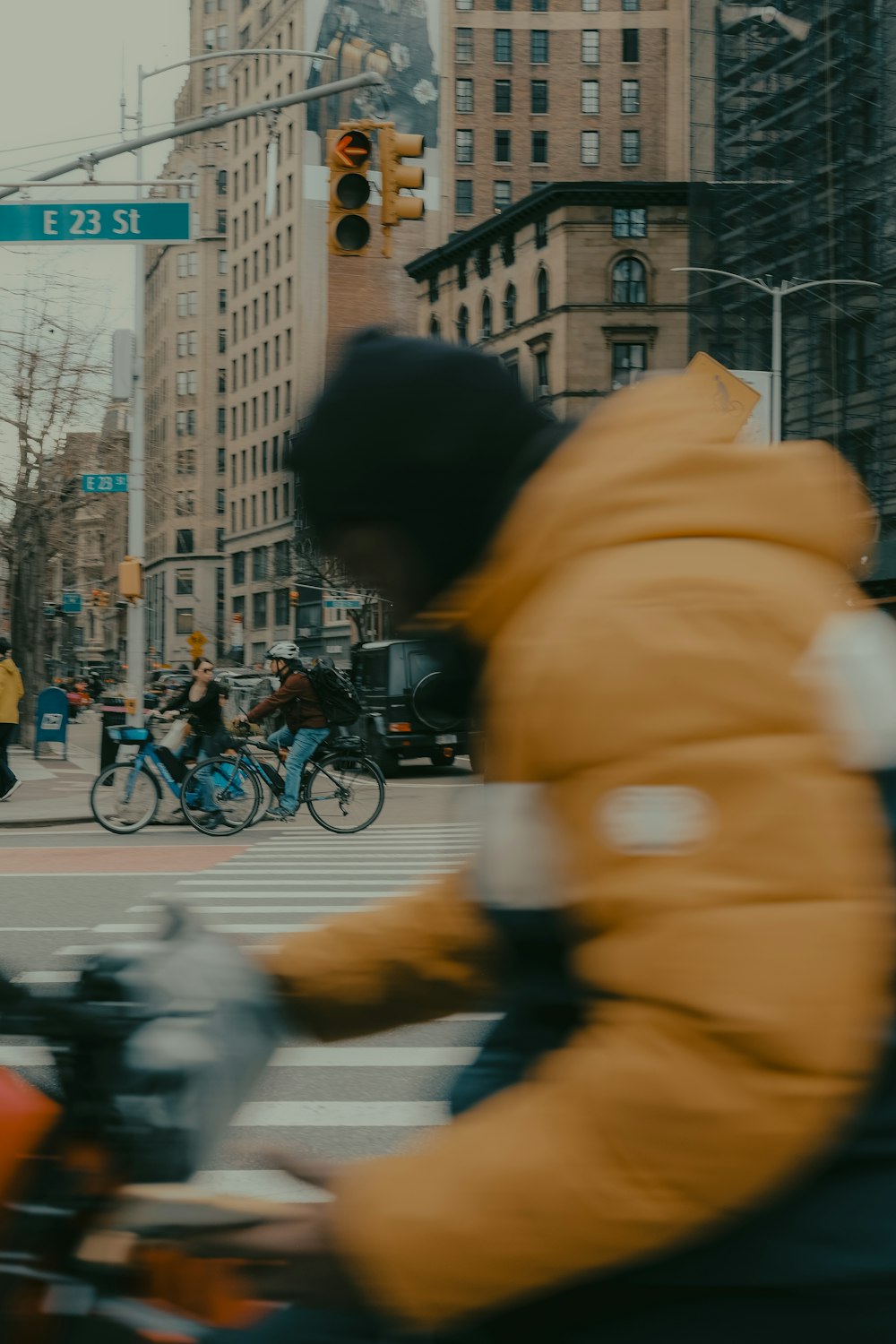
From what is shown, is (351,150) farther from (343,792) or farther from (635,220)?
(635,220)

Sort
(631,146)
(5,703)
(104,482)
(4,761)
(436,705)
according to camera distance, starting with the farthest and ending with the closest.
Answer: (631,146)
(4,761)
(5,703)
(104,482)
(436,705)

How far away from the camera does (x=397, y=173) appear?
13234 millimetres

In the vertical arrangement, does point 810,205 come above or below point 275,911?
above

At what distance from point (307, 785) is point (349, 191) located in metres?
5.89

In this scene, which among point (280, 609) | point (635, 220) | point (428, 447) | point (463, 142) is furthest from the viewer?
A: point (280, 609)

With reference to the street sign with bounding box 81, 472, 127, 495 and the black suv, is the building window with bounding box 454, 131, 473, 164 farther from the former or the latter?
the street sign with bounding box 81, 472, 127, 495

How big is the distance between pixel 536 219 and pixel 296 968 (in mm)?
66190

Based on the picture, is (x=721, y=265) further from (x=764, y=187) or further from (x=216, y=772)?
(x=216, y=772)

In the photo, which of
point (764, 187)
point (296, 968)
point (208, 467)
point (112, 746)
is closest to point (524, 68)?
point (208, 467)

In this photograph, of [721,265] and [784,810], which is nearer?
[784,810]

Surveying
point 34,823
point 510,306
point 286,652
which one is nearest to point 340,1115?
point 286,652

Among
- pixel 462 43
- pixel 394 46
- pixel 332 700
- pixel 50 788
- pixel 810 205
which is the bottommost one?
pixel 50 788

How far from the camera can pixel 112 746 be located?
19.3m

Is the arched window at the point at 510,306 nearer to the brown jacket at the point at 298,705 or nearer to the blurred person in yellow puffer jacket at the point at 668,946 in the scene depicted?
the brown jacket at the point at 298,705
